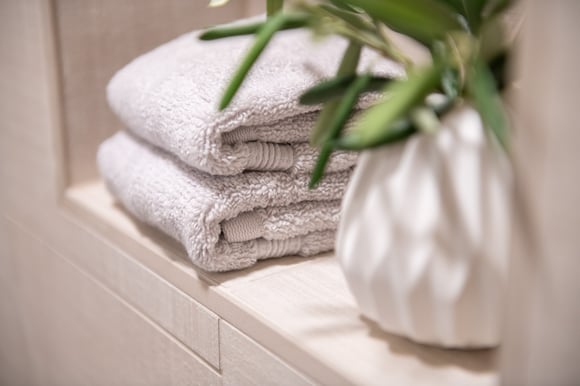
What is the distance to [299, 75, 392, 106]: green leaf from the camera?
569mm

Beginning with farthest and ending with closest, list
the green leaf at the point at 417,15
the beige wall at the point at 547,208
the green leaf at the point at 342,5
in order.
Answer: the green leaf at the point at 342,5 < the green leaf at the point at 417,15 < the beige wall at the point at 547,208

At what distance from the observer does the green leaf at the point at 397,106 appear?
1.54ft

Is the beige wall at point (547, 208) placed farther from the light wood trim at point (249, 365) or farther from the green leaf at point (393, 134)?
the light wood trim at point (249, 365)

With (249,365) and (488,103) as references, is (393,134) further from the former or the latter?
(249,365)

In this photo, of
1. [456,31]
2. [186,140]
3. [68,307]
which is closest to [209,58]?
[186,140]

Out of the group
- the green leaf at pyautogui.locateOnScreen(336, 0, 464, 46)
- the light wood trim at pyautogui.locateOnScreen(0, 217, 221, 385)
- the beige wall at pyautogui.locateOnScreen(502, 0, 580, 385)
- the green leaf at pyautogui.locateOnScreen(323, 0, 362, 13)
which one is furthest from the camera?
the light wood trim at pyautogui.locateOnScreen(0, 217, 221, 385)

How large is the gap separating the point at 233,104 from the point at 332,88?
163mm

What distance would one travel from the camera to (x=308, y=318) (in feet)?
2.15

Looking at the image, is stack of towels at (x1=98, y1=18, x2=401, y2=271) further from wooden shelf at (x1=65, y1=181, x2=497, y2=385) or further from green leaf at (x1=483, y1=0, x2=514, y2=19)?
green leaf at (x1=483, y1=0, x2=514, y2=19)

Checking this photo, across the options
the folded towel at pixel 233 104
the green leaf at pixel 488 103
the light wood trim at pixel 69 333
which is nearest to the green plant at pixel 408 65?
the green leaf at pixel 488 103

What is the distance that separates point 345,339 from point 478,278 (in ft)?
0.46

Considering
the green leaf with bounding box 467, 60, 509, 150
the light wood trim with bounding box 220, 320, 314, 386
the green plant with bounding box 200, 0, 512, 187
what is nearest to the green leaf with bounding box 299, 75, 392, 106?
the green plant with bounding box 200, 0, 512, 187

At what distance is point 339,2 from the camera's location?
0.62 metres

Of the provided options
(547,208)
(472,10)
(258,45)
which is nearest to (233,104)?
(258,45)
